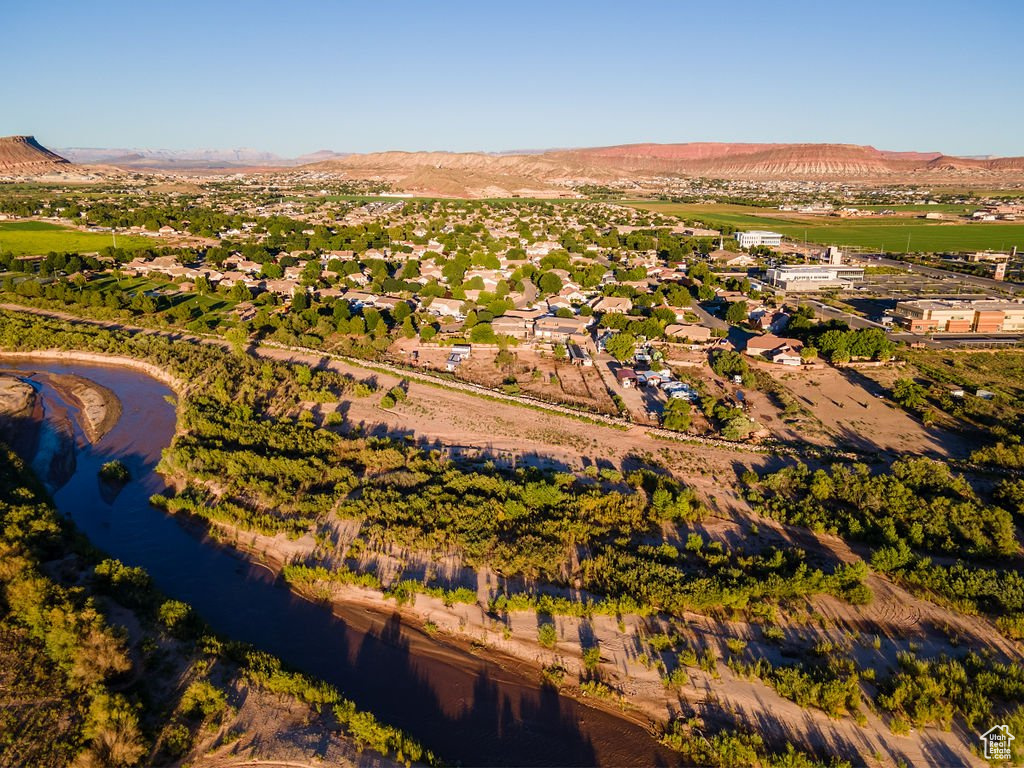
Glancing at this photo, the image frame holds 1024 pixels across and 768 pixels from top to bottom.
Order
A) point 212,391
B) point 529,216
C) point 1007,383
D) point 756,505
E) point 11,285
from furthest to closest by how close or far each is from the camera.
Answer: point 529,216 → point 11,285 → point 1007,383 → point 212,391 → point 756,505

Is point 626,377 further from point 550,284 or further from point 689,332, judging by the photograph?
→ point 550,284

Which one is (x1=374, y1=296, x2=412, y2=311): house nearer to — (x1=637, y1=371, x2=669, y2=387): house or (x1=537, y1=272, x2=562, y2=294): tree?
(x1=537, y1=272, x2=562, y2=294): tree

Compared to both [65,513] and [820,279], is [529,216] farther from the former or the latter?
[65,513]

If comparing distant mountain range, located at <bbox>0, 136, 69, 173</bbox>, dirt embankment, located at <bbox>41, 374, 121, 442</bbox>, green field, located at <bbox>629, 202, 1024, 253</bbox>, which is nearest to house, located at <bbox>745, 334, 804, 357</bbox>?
dirt embankment, located at <bbox>41, 374, 121, 442</bbox>

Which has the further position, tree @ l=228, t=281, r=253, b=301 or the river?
tree @ l=228, t=281, r=253, b=301

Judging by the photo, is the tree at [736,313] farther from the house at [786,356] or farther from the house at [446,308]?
the house at [446,308]

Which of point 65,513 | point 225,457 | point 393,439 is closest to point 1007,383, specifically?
point 393,439
